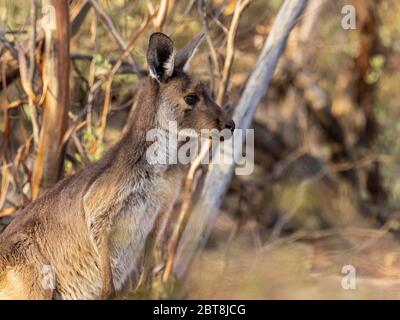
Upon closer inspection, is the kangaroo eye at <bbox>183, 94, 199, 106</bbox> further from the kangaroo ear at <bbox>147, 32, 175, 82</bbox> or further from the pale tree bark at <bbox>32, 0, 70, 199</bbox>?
the pale tree bark at <bbox>32, 0, 70, 199</bbox>

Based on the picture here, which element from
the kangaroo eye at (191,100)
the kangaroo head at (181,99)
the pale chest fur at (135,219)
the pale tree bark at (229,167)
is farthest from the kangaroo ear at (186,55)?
the pale tree bark at (229,167)

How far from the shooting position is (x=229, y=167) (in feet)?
19.5

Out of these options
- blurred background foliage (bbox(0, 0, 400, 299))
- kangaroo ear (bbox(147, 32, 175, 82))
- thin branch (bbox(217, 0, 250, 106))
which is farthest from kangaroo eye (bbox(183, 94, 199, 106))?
blurred background foliage (bbox(0, 0, 400, 299))

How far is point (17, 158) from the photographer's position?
603cm

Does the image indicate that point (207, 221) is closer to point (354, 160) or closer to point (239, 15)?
point (239, 15)

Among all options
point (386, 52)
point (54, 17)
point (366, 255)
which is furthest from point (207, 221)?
point (386, 52)

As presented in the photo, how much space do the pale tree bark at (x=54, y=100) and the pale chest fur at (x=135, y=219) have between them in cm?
124

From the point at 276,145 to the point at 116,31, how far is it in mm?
3730

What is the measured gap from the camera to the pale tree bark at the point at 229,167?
19.6 feet

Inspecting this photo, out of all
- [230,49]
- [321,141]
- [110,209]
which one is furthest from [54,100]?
[321,141]

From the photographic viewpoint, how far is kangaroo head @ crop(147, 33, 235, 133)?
4.75 m

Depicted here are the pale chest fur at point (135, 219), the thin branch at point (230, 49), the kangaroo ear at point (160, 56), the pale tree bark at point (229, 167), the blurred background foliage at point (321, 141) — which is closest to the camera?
the kangaroo ear at point (160, 56)

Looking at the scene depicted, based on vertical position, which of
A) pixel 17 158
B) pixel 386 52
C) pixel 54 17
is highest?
pixel 386 52

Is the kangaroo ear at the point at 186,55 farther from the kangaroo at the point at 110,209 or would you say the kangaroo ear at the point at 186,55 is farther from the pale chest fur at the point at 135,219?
the pale chest fur at the point at 135,219
